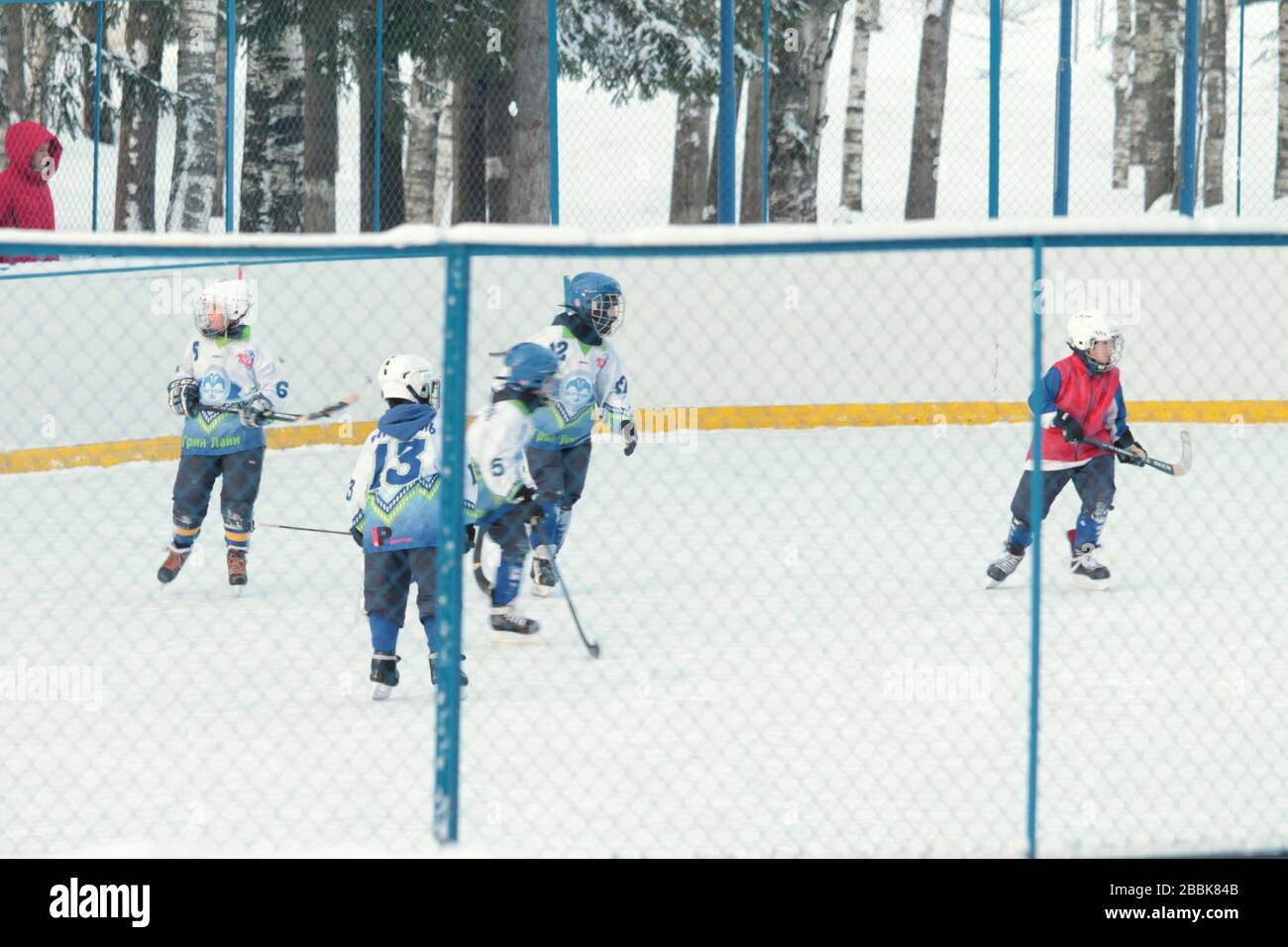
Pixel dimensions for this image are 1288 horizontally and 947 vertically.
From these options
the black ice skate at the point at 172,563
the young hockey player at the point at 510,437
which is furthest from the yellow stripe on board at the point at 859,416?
the young hockey player at the point at 510,437

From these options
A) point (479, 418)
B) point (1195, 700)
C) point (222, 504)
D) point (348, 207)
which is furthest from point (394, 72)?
point (1195, 700)

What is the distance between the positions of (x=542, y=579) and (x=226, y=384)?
4.68ft

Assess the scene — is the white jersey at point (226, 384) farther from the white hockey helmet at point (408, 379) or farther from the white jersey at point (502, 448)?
the white hockey helmet at point (408, 379)

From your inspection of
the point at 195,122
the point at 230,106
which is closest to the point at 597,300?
the point at 230,106

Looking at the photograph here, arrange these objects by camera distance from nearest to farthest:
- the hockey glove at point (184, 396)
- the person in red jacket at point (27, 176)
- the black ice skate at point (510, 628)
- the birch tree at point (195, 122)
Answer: the black ice skate at point (510, 628), the hockey glove at point (184, 396), the person in red jacket at point (27, 176), the birch tree at point (195, 122)

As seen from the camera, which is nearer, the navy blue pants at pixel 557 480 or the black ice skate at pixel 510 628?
the black ice skate at pixel 510 628

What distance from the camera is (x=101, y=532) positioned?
8547 mm

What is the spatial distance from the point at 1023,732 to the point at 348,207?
15852mm

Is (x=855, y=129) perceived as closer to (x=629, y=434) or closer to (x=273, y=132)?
(x=273, y=132)

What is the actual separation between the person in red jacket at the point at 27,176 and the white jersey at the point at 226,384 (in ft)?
10.5

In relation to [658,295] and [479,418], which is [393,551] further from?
[658,295]

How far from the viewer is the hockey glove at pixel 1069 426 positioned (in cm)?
722

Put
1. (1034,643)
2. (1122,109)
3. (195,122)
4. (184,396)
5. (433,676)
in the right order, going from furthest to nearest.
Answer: (1122,109) < (195,122) < (184,396) < (433,676) < (1034,643)

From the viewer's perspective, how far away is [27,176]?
10.0m
